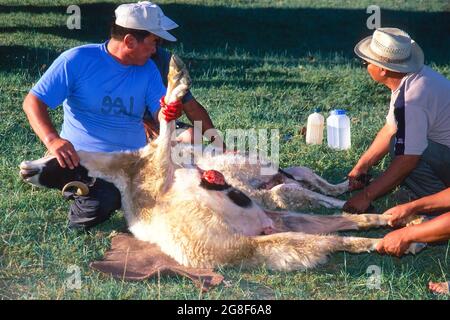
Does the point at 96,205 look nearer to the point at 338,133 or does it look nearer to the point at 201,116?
the point at 201,116

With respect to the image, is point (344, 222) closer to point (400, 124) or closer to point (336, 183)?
point (400, 124)

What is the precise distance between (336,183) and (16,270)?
2.98 metres

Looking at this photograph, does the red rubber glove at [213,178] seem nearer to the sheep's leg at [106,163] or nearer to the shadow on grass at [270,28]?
the sheep's leg at [106,163]

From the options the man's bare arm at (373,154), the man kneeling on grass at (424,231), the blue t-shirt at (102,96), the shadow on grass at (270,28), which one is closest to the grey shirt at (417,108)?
the man kneeling on grass at (424,231)

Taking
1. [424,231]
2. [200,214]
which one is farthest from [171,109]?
[424,231]

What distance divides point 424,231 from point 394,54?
1.49 m

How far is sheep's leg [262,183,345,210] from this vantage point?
5656mm

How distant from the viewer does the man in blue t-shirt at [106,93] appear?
5305 mm

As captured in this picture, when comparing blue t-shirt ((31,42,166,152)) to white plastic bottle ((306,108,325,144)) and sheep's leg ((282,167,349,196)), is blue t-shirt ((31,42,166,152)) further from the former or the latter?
white plastic bottle ((306,108,325,144))

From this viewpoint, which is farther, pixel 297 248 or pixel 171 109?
pixel 171 109

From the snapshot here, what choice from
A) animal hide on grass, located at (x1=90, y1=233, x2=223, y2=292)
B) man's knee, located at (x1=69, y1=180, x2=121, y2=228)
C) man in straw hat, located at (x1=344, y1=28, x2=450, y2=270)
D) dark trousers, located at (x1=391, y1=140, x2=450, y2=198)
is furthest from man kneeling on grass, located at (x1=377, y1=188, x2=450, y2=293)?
man's knee, located at (x1=69, y1=180, x2=121, y2=228)

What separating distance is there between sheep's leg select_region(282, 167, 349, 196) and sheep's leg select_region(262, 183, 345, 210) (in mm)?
208

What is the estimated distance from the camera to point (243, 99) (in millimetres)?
9281

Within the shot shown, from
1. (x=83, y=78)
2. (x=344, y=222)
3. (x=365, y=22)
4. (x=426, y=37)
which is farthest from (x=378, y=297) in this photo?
(x=365, y=22)
